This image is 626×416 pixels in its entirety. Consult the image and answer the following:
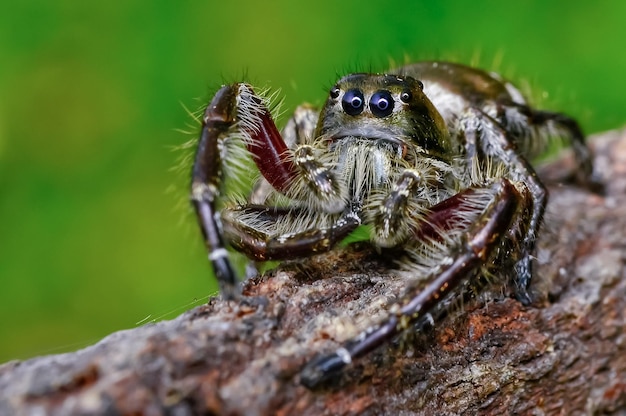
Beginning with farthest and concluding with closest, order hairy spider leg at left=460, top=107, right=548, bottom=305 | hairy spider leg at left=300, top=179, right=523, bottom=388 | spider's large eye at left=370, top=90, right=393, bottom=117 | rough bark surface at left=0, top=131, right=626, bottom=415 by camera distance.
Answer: hairy spider leg at left=460, top=107, right=548, bottom=305
spider's large eye at left=370, top=90, right=393, bottom=117
hairy spider leg at left=300, top=179, right=523, bottom=388
rough bark surface at left=0, top=131, right=626, bottom=415

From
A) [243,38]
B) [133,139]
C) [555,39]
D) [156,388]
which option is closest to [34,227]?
[133,139]

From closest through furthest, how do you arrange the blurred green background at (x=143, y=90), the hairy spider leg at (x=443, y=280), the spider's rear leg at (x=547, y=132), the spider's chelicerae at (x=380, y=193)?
the hairy spider leg at (x=443, y=280), the spider's chelicerae at (x=380, y=193), the spider's rear leg at (x=547, y=132), the blurred green background at (x=143, y=90)

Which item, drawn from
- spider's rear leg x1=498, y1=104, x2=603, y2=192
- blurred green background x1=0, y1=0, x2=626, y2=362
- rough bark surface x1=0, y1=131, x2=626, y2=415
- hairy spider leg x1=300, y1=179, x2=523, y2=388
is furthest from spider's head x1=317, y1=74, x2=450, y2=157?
blurred green background x1=0, y1=0, x2=626, y2=362

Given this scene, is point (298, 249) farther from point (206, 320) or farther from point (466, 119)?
point (466, 119)

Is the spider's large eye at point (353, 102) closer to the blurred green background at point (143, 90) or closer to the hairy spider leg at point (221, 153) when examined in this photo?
the hairy spider leg at point (221, 153)

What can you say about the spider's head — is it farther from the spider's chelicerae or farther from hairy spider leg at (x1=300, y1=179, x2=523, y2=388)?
hairy spider leg at (x1=300, y1=179, x2=523, y2=388)

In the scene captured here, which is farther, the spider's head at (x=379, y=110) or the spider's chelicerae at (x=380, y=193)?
the spider's head at (x=379, y=110)

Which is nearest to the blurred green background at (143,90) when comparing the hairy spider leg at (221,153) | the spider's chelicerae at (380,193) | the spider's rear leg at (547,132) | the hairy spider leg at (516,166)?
the spider's rear leg at (547,132)
